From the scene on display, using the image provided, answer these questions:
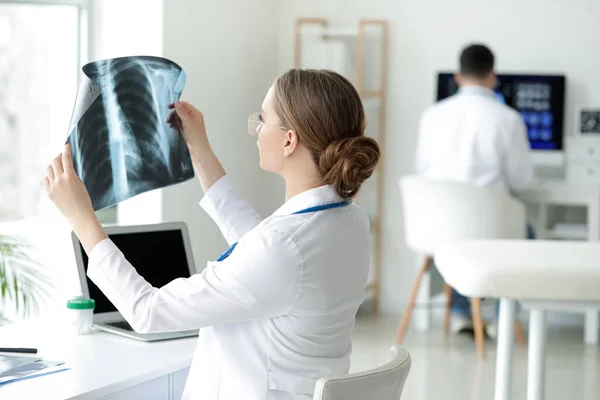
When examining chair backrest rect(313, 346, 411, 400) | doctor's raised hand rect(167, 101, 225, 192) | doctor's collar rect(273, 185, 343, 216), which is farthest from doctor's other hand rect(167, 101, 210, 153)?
chair backrest rect(313, 346, 411, 400)

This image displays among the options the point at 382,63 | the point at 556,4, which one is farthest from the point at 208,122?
the point at 556,4

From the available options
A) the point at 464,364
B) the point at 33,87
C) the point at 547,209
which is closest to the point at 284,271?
the point at 33,87

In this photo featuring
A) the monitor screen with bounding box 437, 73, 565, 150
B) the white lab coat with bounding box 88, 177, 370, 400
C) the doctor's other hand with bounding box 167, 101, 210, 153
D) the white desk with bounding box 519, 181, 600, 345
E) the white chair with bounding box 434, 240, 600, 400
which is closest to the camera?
the white lab coat with bounding box 88, 177, 370, 400

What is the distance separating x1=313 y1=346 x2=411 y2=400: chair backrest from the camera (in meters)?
1.45

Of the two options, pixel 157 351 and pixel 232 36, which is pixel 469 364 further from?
pixel 157 351

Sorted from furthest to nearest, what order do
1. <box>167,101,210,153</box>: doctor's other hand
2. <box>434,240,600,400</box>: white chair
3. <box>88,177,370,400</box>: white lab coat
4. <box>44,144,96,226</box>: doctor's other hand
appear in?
<box>167,101,210,153</box>: doctor's other hand, <box>434,240,600,400</box>: white chair, <box>44,144,96,226</box>: doctor's other hand, <box>88,177,370,400</box>: white lab coat

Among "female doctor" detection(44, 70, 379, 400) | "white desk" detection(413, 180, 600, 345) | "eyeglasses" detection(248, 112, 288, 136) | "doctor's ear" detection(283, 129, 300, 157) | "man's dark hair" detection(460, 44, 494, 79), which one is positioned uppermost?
"man's dark hair" detection(460, 44, 494, 79)

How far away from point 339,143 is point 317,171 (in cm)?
Answer: 8

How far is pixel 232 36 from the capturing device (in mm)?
4742

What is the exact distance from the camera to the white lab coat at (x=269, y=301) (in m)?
1.60

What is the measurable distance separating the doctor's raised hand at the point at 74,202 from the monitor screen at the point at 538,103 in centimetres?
378

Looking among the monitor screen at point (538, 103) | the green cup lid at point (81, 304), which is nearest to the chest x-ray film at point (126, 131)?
the green cup lid at point (81, 304)

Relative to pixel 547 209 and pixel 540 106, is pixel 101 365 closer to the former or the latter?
pixel 547 209

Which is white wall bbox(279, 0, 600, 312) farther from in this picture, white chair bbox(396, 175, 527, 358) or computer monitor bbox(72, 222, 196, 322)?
computer monitor bbox(72, 222, 196, 322)
